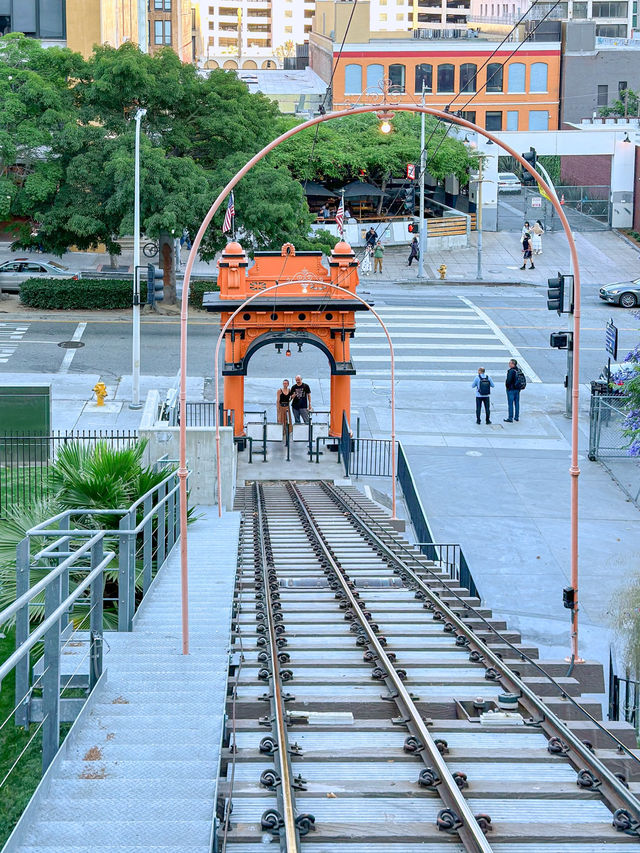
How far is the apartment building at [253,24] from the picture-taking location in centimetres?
18200

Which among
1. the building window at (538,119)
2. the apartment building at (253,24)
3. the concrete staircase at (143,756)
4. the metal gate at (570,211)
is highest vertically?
the apartment building at (253,24)

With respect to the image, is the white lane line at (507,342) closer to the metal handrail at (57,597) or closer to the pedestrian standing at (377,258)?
the pedestrian standing at (377,258)

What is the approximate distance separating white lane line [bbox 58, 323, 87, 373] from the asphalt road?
0.10 ft

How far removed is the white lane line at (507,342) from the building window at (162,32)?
2658 inches

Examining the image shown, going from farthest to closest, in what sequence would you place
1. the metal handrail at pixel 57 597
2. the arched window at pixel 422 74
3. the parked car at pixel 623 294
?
the arched window at pixel 422 74
the parked car at pixel 623 294
the metal handrail at pixel 57 597

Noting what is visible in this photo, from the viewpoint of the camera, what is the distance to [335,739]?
27.6ft

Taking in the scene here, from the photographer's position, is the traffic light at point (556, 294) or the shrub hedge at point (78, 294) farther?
the shrub hedge at point (78, 294)

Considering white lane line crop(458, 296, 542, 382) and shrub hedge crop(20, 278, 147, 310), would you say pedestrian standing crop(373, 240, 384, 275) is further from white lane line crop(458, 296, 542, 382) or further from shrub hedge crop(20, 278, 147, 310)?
shrub hedge crop(20, 278, 147, 310)

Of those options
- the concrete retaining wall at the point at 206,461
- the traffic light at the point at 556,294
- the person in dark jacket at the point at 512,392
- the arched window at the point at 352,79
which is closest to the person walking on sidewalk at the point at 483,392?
the person in dark jacket at the point at 512,392

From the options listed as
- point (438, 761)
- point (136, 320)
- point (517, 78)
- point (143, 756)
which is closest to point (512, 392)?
point (136, 320)

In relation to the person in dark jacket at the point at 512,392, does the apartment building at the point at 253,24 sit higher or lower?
higher

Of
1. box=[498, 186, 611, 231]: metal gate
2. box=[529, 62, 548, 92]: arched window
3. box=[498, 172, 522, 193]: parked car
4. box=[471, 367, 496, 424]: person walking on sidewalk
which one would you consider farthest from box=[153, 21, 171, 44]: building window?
box=[471, 367, 496, 424]: person walking on sidewalk

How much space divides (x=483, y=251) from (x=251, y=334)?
100ft

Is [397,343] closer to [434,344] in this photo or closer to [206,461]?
[434,344]
